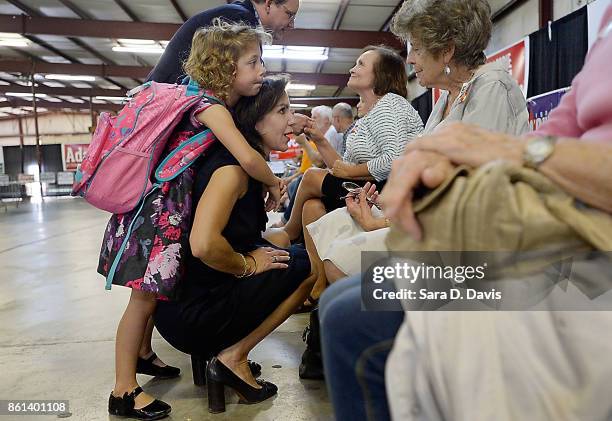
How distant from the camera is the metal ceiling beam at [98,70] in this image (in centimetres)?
1286

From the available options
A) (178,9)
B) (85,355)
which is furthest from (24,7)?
(85,355)

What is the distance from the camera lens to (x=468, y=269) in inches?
23.0

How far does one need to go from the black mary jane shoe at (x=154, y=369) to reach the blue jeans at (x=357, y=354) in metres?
1.21

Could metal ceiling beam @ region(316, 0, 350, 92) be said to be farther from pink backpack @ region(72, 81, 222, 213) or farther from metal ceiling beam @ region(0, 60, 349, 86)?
pink backpack @ region(72, 81, 222, 213)

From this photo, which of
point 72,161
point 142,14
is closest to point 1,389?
point 142,14

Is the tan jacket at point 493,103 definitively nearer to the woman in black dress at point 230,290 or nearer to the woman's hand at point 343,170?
the woman's hand at point 343,170

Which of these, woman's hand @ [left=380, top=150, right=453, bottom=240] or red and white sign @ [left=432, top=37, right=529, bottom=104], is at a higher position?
red and white sign @ [left=432, top=37, right=529, bottom=104]

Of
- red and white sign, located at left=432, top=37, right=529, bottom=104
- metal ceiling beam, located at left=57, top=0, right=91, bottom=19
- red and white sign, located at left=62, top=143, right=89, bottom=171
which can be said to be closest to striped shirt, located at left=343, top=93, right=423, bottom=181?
red and white sign, located at left=432, top=37, right=529, bottom=104

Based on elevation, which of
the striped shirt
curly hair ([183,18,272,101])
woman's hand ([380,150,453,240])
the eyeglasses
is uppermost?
the eyeglasses

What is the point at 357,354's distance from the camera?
0.66m

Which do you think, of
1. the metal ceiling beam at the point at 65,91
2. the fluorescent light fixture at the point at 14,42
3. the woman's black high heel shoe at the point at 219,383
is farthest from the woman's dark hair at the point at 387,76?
the metal ceiling beam at the point at 65,91

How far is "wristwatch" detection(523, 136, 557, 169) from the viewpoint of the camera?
0.58 metres

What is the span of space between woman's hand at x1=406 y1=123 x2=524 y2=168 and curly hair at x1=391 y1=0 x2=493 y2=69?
3.05ft

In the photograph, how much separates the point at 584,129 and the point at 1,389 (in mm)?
1862
